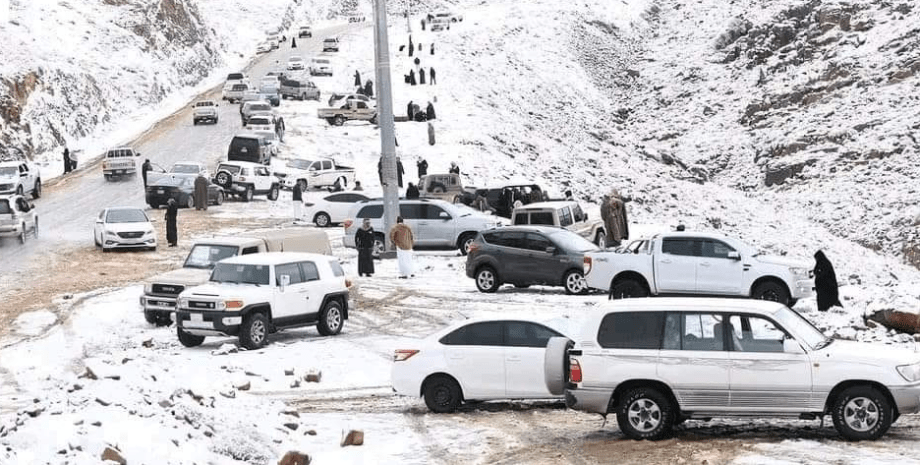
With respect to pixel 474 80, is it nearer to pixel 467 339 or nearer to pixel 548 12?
pixel 548 12

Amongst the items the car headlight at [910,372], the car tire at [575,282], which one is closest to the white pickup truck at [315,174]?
the car tire at [575,282]

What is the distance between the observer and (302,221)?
42531 mm

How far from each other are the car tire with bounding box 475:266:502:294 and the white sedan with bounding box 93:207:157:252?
468 inches

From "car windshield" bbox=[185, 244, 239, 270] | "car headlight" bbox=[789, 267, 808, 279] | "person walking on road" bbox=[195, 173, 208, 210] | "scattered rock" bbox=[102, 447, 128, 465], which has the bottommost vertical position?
"scattered rock" bbox=[102, 447, 128, 465]

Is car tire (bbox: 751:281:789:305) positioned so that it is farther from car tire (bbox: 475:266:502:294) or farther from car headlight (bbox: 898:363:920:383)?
car headlight (bbox: 898:363:920:383)

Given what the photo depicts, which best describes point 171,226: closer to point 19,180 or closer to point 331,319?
point 19,180

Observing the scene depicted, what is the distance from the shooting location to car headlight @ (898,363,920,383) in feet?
43.8

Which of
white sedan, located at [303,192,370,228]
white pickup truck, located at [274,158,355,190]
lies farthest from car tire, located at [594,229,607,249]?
white pickup truck, located at [274,158,355,190]

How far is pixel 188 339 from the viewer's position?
71.9ft

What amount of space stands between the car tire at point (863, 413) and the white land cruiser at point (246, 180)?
36383mm

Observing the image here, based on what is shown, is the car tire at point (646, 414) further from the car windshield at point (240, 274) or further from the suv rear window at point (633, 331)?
the car windshield at point (240, 274)

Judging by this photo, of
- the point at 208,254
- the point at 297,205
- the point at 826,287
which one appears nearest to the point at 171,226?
the point at 297,205

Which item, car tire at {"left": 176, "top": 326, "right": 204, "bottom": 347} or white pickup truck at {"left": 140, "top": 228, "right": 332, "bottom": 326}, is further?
white pickup truck at {"left": 140, "top": 228, "right": 332, "bottom": 326}

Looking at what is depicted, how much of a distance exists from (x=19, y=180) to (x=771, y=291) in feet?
105
